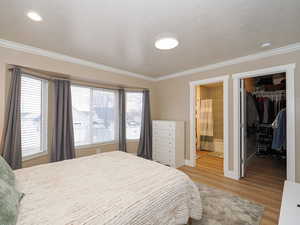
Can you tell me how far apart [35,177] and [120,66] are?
260 centimetres

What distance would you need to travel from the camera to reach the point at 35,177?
1466 millimetres

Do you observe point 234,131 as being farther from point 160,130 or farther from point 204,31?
point 204,31

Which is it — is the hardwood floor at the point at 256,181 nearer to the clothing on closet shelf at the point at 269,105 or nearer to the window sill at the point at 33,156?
the clothing on closet shelf at the point at 269,105

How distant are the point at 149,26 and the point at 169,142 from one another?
2.59 meters

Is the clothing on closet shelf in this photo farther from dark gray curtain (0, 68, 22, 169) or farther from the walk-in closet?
dark gray curtain (0, 68, 22, 169)

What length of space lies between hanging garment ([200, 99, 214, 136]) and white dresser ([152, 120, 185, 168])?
1.92m

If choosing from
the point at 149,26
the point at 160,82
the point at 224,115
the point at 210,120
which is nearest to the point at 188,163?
the point at 224,115

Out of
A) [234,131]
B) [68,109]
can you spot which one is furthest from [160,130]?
[68,109]

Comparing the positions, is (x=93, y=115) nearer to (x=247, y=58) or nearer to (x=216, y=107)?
(x=247, y=58)

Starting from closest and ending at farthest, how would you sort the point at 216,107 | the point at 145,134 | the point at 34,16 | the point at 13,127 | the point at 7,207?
the point at 7,207
the point at 34,16
the point at 13,127
the point at 145,134
the point at 216,107

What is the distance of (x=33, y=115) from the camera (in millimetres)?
2611

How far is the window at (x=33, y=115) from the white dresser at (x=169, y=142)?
2.52 metres

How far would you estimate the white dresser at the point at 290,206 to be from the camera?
0.91m

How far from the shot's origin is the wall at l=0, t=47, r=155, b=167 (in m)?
2.17
